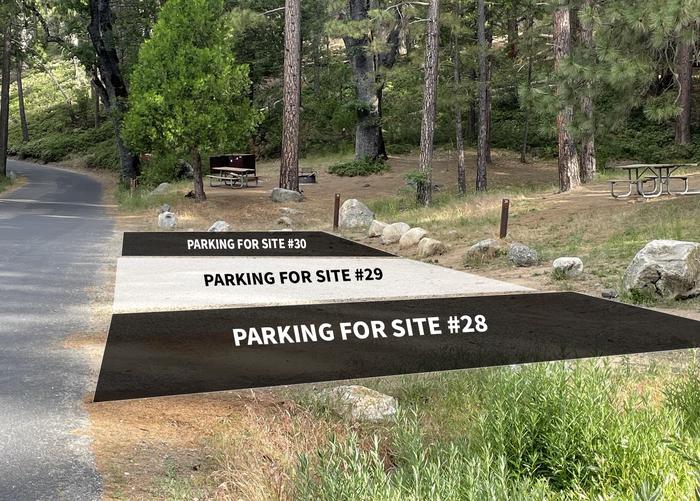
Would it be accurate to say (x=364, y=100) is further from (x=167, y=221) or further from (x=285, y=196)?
(x=167, y=221)

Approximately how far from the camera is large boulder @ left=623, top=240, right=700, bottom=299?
11.1 metres

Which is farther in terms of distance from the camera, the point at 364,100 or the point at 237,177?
the point at 364,100

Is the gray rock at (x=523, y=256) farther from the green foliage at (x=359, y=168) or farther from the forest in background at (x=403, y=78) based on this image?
the green foliage at (x=359, y=168)

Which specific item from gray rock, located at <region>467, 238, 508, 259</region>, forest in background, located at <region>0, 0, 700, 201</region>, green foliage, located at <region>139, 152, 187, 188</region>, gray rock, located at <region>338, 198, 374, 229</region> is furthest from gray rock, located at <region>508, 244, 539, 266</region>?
green foliage, located at <region>139, 152, 187, 188</region>

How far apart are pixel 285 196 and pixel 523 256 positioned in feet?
43.3

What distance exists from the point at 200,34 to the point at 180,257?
11.1 m

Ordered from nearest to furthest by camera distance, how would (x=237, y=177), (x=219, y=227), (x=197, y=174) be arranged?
(x=219, y=227)
(x=197, y=174)
(x=237, y=177)

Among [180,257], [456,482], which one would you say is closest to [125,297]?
[180,257]

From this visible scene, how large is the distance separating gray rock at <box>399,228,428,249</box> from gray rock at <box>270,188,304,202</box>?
8827 mm

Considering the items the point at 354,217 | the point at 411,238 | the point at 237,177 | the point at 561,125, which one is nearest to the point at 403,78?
the point at 237,177

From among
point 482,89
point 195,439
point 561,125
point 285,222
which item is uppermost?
point 482,89

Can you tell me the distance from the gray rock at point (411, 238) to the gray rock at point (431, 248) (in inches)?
35.0

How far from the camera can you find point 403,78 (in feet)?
102

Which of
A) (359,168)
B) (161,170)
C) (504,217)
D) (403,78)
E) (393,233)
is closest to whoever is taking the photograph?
(504,217)
